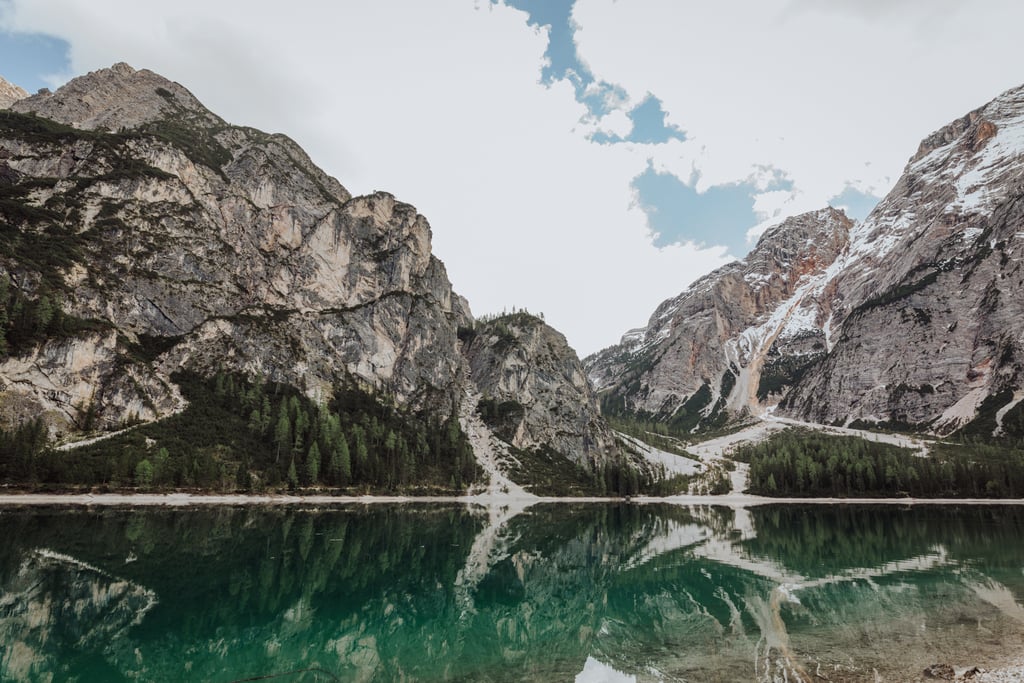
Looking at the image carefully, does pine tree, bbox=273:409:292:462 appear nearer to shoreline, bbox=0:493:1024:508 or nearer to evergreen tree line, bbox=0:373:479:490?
evergreen tree line, bbox=0:373:479:490

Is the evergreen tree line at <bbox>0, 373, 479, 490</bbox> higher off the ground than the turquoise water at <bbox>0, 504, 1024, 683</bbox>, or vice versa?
the evergreen tree line at <bbox>0, 373, 479, 490</bbox>

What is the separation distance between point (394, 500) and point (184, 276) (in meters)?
90.0

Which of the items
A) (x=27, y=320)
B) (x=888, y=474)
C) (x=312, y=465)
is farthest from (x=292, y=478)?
(x=888, y=474)

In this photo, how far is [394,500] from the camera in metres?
112

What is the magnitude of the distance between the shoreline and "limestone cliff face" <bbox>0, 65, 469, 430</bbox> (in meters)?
28.2

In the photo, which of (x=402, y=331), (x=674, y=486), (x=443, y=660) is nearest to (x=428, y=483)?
(x=402, y=331)

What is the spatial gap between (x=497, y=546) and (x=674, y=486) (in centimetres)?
12235

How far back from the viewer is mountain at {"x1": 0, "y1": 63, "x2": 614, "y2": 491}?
343 feet

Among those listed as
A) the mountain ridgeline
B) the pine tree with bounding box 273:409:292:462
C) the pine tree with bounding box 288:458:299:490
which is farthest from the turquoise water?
the pine tree with bounding box 273:409:292:462

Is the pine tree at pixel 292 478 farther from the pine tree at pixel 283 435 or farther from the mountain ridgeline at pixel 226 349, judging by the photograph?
the pine tree at pixel 283 435

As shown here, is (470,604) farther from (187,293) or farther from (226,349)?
(187,293)

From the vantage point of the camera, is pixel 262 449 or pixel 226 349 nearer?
pixel 262 449

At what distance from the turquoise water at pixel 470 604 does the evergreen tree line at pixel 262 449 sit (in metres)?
20.0

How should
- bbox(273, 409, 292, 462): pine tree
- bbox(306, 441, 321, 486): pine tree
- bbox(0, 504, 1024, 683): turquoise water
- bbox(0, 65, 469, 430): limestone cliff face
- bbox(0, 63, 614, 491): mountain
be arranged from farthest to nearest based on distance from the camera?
bbox(273, 409, 292, 462): pine tree → bbox(0, 65, 469, 430): limestone cliff face → bbox(306, 441, 321, 486): pine tree → bbox(0, 63, 614, 491): mountain → bbox(0, 504, 1024, 683): turquoise water
